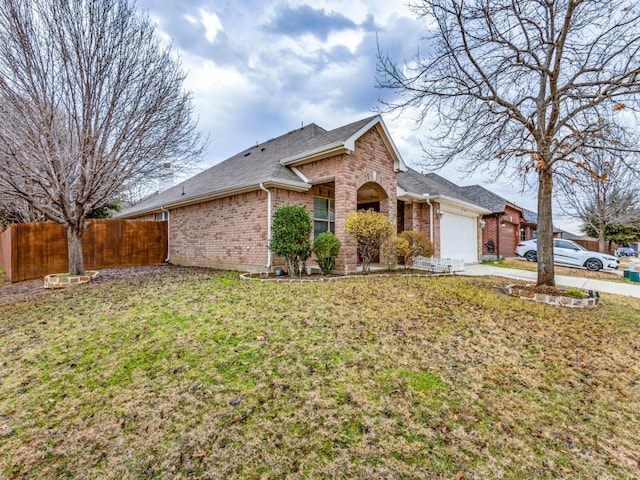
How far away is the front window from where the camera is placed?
11.1 metres

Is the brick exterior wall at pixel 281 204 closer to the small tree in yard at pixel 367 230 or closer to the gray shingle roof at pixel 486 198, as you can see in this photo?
the small tree in yard at pixel 367 230

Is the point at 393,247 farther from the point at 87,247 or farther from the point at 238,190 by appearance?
the point at 87,247

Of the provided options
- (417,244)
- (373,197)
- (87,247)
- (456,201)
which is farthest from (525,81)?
(87,247)

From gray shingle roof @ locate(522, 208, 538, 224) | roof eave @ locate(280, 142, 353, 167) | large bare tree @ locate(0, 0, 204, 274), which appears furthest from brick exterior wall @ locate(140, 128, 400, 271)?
gray shingle roof @ locate(522, 208, 538, 224)

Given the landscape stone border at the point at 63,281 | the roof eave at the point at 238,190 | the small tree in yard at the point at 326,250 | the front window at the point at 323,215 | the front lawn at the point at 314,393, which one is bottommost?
the front lawn at the point at 314,393

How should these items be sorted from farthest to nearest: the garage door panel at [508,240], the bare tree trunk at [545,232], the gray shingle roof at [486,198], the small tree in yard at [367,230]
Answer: the garage door panel at [508,240], the gray shingle roof at [486,198], the small tree in yard at [367,230], the bare tree trunk at [545,232]

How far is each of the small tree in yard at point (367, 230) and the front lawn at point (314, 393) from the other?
3.98 meters

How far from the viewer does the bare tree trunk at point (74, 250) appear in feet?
29.0

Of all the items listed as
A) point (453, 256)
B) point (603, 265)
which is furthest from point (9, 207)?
point (603, 265)

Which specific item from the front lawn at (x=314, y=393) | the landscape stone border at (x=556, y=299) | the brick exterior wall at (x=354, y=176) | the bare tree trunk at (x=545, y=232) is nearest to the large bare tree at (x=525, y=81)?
the bare tree trunk at (x=545, y=232)

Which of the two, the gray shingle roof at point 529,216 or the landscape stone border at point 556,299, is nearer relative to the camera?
the landscape stone border at point 556,299

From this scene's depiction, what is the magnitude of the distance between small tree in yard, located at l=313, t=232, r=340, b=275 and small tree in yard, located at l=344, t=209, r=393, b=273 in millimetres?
655

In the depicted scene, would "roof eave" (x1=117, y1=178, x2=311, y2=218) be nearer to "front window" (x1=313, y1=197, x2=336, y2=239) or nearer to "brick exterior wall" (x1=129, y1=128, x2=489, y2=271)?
"brick exterior wall" (x1=129, y1=128, x2=489, y2=271)

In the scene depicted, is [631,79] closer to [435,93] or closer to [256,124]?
[435,93]
